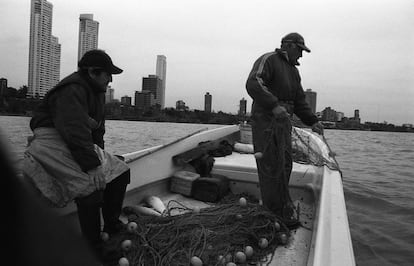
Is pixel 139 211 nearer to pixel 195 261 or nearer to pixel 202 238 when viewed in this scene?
pixel 202 238

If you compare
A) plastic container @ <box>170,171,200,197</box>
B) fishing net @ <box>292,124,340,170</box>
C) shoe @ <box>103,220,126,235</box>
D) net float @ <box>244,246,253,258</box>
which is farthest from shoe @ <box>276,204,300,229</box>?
shoe @ <box>103,220,126,235</box>

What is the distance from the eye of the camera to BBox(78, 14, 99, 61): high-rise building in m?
4.42

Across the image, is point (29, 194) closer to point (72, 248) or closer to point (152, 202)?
point (72, 248)

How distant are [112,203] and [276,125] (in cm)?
165

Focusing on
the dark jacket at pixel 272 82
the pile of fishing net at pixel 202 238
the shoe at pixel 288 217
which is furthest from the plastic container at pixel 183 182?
the dark jacket at pixel 272 82

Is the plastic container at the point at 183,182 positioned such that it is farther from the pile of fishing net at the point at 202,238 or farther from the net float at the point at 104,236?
the net float at the point at 104,236

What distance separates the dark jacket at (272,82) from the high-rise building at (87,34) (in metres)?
2.11

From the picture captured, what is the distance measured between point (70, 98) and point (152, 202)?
74.2 inches

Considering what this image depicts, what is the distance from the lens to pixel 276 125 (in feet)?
10.9

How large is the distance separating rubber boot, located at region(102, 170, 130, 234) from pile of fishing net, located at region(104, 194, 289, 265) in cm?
10

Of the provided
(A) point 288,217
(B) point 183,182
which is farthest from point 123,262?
(B) point 183,182

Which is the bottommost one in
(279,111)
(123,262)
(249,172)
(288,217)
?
(123,262)

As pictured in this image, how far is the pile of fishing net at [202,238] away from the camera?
8.51ft

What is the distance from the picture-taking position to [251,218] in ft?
10.4
